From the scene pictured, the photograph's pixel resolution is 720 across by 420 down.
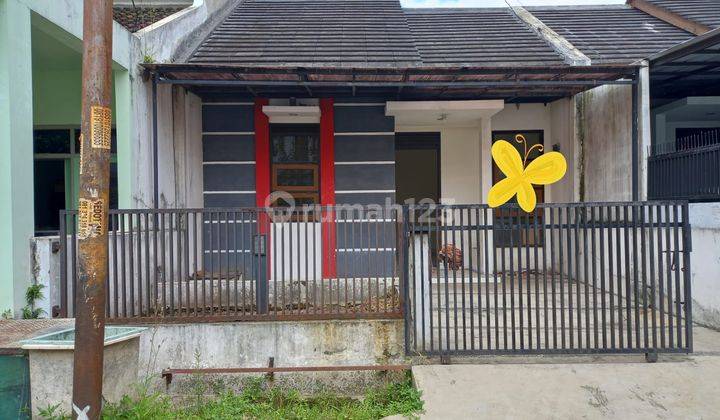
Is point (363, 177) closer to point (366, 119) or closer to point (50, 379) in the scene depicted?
point (366, 119)

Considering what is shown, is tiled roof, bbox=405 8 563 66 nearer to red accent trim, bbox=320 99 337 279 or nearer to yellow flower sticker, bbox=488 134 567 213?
red accent trim, bbox=320 99 337 279

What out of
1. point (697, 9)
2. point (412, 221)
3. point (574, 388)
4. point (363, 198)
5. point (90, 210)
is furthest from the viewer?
point (697, 9)

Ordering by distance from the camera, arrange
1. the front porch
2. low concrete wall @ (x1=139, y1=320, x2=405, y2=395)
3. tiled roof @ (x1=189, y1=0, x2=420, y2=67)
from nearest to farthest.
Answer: the front porch < low concrete wall @ (x1=139, y1=320, x2=405, y2=395) < tiled roof @ (x1=189, y1=0, x2=420, y2=67)

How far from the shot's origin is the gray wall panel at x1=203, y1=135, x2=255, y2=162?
26.7ft

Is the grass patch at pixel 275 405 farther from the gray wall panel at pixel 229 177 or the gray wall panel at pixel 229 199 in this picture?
the gray wall panel at pixel 229 177

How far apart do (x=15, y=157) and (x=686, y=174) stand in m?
8.58

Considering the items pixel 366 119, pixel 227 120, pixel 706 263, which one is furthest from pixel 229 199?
pixel 706 263

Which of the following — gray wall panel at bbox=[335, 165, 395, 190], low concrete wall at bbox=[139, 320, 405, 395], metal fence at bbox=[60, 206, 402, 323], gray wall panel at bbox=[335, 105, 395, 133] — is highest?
gray wall panel at bbox=[335, 105, 395, 133]

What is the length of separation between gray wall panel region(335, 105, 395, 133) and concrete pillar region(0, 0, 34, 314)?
4916mm

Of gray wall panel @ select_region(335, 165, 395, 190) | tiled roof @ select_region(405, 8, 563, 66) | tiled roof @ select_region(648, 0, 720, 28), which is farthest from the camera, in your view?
tiled roof @ select_region(648, 0, 720, 28)

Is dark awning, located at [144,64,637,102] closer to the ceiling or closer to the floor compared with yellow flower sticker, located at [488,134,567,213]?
closer to the ceiling

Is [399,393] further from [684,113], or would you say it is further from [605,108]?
[684,113]

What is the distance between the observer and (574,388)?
4258 mm

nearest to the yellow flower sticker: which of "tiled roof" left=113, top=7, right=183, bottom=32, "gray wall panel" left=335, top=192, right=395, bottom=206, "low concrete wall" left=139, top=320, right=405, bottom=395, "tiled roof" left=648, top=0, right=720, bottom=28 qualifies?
"low concrete wall" left=139, top=320, right=405, bottom=395
